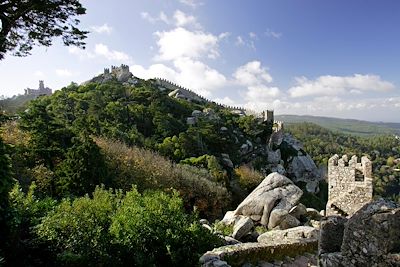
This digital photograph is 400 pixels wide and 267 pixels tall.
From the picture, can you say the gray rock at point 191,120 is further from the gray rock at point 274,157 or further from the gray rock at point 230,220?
the gray rock at point 230,220

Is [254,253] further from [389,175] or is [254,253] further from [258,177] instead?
[389,175]

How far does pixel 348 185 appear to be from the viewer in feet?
50.6

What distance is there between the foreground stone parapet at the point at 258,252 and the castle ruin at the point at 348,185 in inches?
217

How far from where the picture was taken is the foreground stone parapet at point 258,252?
27.4 feet

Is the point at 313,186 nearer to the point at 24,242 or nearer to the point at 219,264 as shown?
the point at 219,264

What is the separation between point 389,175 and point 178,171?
247 feet

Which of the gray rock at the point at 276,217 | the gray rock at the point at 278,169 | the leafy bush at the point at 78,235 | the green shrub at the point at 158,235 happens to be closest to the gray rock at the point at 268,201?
the gray rock at the point at 276,217

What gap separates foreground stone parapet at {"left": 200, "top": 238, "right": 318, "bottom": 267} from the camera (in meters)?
8.35

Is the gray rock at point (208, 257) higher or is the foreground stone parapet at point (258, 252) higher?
the gray rock at point (208, 257)

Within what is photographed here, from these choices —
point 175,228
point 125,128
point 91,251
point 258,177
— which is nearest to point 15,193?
point 91,251

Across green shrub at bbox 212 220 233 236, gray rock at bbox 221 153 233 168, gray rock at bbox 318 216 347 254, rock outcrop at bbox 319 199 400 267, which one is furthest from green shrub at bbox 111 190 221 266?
gray rock at bbox 221 153 233 168

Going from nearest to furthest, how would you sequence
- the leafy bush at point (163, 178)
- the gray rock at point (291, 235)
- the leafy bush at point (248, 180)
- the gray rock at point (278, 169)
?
1. the gray rock at point (291, 235)
2. the leafy bush at point (163, 178)
3. the leafy bush at point (248, 180)
4. the gray rock at point (278, 169)

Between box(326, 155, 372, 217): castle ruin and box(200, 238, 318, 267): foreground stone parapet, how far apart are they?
5.50 metres

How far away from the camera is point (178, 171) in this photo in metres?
21.5
